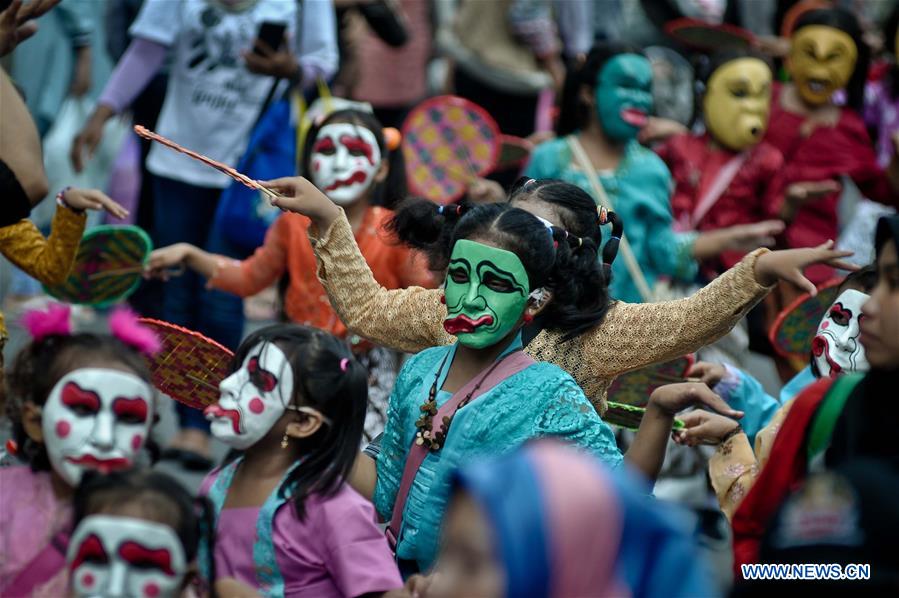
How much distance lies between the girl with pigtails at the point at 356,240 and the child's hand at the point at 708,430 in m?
1.63

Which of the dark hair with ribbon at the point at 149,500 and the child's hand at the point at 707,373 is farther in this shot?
the child's hand at the point at 707,373

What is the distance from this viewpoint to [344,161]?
5797 millimetres

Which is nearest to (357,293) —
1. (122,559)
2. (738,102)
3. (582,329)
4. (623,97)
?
(582,329)

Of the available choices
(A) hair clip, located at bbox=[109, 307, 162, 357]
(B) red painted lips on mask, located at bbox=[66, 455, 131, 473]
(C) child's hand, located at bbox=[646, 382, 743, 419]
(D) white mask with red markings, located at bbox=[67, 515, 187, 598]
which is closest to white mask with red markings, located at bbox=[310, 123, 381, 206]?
(C) child's hand, located at bbox=[646, 382, 743, 419]

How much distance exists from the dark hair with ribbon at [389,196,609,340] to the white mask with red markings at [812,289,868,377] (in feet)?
1.90

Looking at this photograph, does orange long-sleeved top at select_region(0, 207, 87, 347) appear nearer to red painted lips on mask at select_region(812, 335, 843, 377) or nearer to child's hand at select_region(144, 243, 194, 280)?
child's hand at select_region(144, 243, 194, 280)

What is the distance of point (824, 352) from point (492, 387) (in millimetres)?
944

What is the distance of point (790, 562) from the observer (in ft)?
9.53

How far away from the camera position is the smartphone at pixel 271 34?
693 cm

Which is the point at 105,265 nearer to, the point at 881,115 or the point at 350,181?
the point at 350,181

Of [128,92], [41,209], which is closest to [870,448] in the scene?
[128,92]

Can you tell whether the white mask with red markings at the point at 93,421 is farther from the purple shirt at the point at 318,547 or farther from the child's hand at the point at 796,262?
the child's hand at the point at 796,262

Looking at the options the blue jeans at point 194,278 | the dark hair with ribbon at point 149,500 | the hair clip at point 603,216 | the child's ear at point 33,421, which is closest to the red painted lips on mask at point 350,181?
the blue jeans at point 194,278

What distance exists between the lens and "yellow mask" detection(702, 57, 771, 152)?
A: 7.28 m
